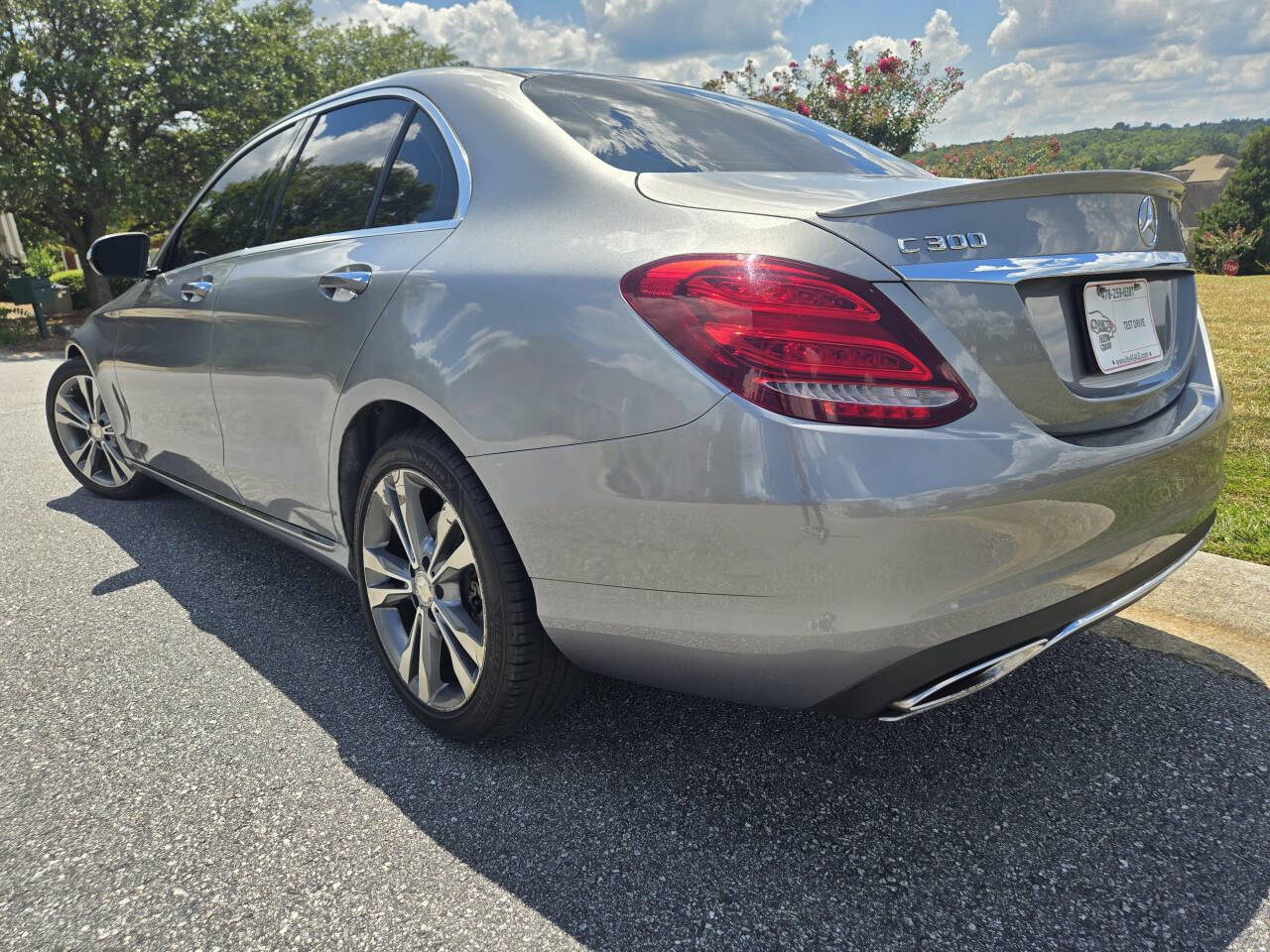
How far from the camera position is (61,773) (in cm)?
226

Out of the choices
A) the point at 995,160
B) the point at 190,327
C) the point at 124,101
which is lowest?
the point at 190,327

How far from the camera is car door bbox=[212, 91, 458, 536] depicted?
237 cm

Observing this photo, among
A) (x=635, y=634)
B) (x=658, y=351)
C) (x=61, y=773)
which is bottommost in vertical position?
(x=61, y=773)

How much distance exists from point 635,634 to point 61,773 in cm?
157

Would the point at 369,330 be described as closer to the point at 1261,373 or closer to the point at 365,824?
the point at 365,824

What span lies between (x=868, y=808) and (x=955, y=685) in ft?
1.58

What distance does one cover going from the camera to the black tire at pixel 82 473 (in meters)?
4.48

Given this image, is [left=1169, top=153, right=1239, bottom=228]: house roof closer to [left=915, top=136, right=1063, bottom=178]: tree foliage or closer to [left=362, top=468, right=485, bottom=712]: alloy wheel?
[left=915, top=136, right=1063, bottom=178]: tree foliage

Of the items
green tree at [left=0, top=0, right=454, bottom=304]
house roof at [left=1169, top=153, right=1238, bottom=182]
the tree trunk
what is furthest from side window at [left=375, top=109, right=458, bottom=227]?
house roof at [left=1169, top=153, right=1238, bottom=182]

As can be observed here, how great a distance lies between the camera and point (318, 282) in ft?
8.32

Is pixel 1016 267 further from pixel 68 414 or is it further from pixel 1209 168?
pixel 1209 168

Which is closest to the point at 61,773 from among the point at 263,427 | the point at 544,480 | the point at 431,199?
the point at 263,427

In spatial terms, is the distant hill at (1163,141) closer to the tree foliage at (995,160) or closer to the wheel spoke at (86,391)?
the tree foliage at (995,160)

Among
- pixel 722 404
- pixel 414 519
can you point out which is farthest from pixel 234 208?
pixel 722 404
